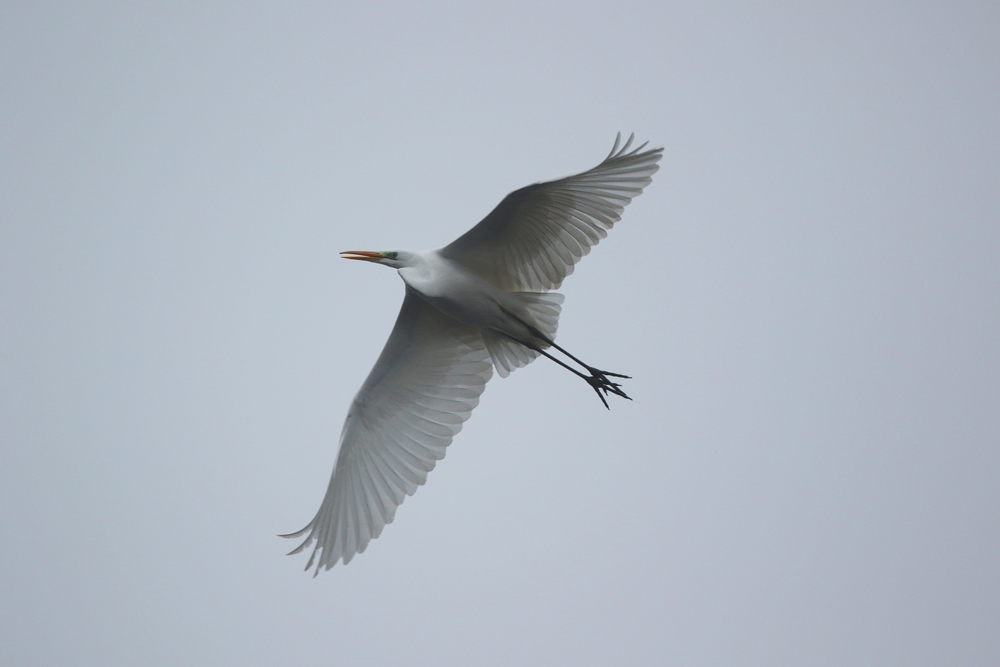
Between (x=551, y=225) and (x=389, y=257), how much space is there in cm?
117

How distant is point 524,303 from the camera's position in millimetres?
5543

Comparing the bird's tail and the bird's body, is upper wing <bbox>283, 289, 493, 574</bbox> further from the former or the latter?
the bird's body

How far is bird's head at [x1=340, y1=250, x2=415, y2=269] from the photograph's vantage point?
5609mm

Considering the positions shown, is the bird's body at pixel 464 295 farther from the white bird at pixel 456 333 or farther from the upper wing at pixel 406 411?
the upper wing at pixel 406 411

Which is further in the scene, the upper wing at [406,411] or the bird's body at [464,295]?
the upper wing at [406,411]

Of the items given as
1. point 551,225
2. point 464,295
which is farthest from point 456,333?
point 551,225

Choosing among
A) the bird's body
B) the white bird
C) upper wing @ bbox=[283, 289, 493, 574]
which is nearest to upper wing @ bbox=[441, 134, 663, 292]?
the white bird

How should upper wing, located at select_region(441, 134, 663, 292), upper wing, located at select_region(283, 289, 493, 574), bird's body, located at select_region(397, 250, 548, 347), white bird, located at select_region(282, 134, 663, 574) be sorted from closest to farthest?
1. upper wing, located at select_region(441, 134, 663, 292)
2. white bird, located at select_region(282, 134, 663, 574)
3. bird's body, located at select_region(397, 250, 548, 347)
4. upper wing, located at select_region(283, 289, 493, 574)

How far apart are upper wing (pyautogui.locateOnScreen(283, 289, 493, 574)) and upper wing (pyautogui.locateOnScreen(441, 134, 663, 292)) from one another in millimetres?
624

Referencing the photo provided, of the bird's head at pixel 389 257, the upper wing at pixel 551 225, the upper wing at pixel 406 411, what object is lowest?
the upper wing at pixel 406 411

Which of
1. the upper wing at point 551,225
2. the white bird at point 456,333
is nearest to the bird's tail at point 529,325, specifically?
the white bird at point 456,333

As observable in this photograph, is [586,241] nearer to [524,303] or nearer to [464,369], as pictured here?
[524,303]

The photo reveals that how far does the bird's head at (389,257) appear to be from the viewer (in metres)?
5.61

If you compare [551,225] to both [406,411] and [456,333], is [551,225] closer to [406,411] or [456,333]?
[456,333]
